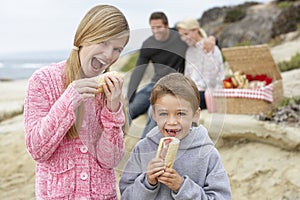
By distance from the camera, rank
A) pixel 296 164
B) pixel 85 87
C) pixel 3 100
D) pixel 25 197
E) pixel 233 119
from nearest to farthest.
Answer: pixel 85 87
pixel 296 164
pixel 25 197
pixel 233 119
pixel 3 100

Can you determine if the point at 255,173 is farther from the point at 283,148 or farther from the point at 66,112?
the point at 66,112

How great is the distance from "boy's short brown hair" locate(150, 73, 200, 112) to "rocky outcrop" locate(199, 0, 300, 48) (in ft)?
42.4

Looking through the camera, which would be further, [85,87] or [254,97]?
[254,97]

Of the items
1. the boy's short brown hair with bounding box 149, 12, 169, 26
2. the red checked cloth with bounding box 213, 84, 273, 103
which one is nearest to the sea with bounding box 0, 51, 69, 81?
the red checked cloth with bounding box 213, 84, 273, 103

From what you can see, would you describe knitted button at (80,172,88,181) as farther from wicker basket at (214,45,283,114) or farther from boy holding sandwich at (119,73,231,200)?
wicker basket at (214,45,283,114)

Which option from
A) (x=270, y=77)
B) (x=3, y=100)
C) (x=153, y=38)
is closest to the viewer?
(x=153, y=38)

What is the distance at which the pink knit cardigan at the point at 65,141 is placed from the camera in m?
1.97

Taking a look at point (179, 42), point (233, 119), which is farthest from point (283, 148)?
point (179, 42)

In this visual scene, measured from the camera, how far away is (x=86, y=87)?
1909mm

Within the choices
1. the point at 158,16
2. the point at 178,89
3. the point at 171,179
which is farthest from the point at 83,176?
Result: the point at 158,16

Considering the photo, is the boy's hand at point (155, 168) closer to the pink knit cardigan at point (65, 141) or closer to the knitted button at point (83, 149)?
the pink knit cardigan at point (65, 141)

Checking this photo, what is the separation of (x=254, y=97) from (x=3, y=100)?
168 inches

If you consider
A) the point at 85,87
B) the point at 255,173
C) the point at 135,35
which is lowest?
the point at 255,173

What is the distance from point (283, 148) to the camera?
181 inches
